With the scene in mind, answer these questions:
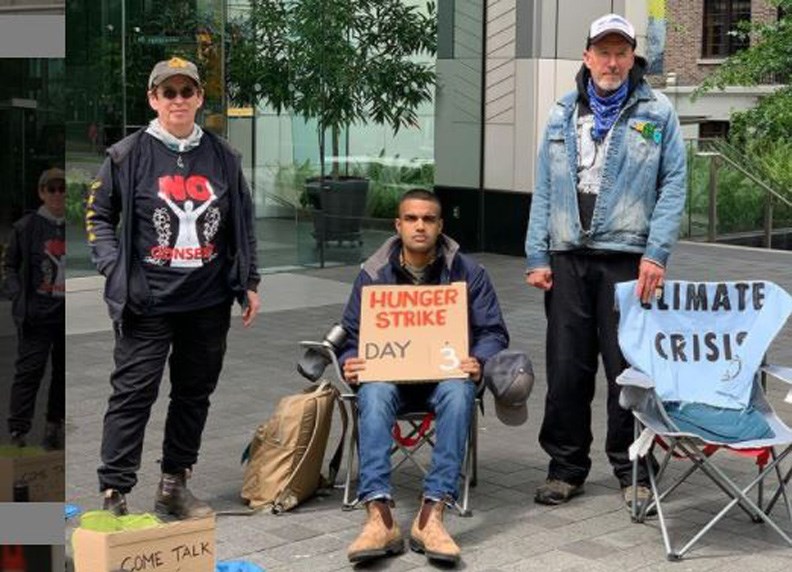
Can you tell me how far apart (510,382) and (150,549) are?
1.64 meters

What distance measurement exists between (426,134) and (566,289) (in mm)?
10189

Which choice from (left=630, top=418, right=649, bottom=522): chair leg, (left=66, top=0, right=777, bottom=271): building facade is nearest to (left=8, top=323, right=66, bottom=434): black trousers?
(left=630, top=418, right=649, bottom=522): chair leg

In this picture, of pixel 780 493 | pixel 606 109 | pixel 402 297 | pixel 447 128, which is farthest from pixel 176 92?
pixel 447 128

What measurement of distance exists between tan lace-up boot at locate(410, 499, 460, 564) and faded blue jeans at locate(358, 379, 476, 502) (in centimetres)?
5

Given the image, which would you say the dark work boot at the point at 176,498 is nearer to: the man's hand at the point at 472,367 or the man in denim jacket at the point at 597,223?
the man's hand at the point at 472,367

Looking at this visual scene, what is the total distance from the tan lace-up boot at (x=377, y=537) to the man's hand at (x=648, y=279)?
4.34 ft

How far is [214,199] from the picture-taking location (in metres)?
4.85

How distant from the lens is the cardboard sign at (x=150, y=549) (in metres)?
3.77

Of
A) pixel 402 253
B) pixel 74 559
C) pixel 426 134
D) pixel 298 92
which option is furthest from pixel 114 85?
pixel 74 559

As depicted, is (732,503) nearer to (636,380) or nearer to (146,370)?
(636,380)

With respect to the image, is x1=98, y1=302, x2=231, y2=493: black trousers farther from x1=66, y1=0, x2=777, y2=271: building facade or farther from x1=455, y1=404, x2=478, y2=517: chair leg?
x1=66, y1=0, x2=777, y2=271: building facade

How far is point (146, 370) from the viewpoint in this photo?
191 inches

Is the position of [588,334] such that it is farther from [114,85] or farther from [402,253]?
[114,85]

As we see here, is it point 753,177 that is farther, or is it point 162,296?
point 753,177
